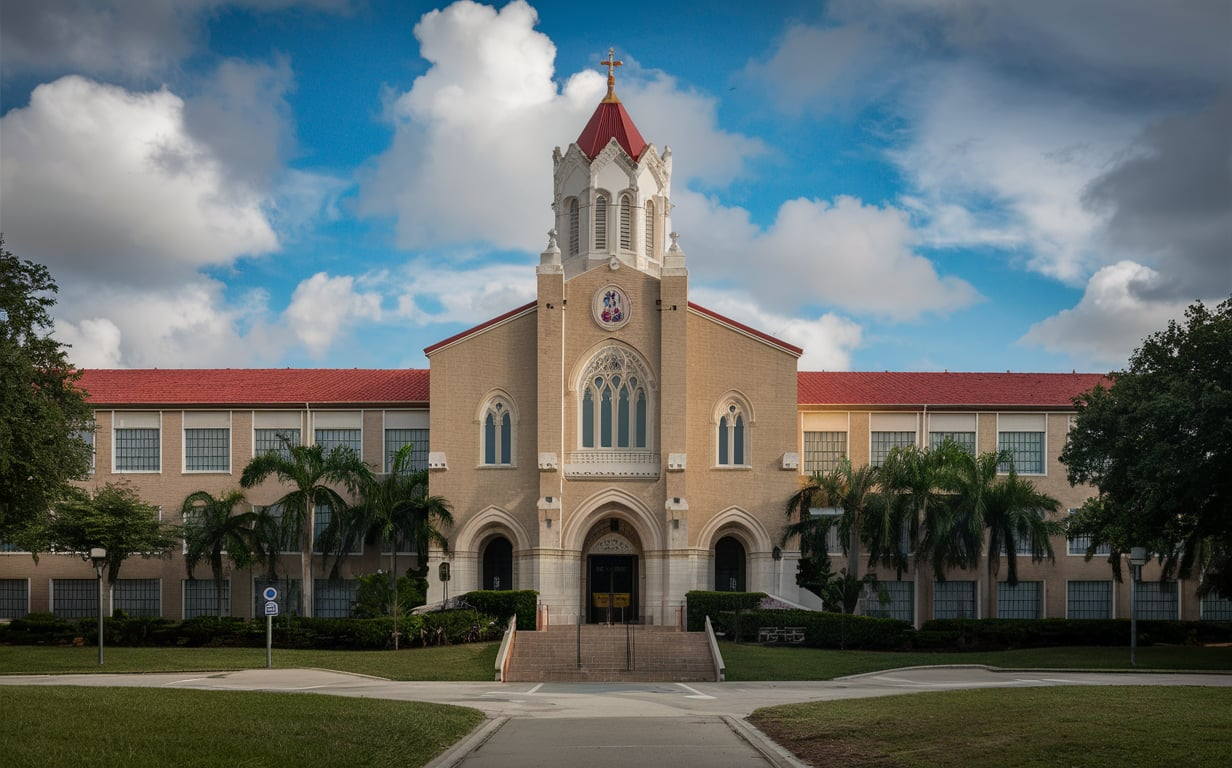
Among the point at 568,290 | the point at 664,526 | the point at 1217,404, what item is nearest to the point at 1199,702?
the point at 1217,404

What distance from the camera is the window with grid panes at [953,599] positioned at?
51812 millimetres

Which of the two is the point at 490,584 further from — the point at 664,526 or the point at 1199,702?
the point at 1199,702

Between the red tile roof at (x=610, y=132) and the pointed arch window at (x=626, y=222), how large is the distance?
1.65 m

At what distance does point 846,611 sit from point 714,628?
498 cm

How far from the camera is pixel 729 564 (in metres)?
50.4

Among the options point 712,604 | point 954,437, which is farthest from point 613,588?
point 954,437

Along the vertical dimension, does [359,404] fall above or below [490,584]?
above

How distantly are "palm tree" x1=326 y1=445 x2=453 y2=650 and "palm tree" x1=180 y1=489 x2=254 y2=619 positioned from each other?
3270 mm

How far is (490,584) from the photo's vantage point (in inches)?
1971

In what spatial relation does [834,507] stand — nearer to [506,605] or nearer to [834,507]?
[834,507]

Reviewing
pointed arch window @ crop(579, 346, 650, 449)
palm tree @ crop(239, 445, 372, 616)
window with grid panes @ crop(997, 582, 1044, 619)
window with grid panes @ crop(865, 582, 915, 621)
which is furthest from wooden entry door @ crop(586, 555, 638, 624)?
window with grid panes @ crop(997, 582, 1044, 619)

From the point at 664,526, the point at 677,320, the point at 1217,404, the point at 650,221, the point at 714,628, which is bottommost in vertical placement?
the point at 714,628

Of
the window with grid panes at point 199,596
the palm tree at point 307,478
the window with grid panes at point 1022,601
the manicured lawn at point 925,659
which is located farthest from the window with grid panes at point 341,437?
the window with grid panes at point 1022,601

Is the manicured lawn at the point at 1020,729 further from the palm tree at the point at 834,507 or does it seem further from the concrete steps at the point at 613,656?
the palm tree at the point at 834,507
